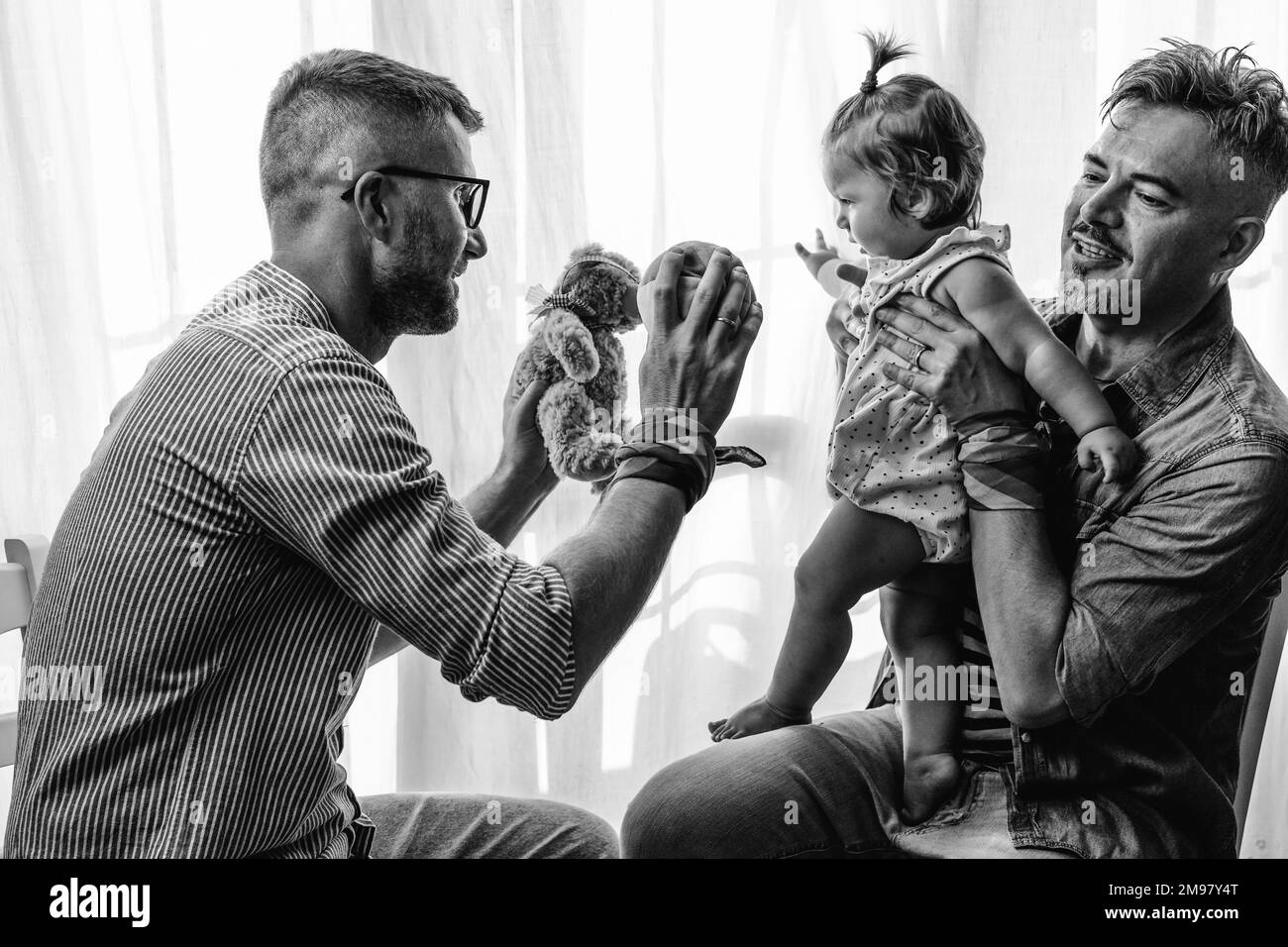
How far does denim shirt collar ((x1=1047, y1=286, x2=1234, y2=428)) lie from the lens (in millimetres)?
1184

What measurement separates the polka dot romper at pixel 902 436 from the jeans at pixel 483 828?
1.91ft

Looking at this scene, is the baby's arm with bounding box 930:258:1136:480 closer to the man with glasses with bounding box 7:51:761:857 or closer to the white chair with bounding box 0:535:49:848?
the man with glasses with bounding box 7:51:761:857

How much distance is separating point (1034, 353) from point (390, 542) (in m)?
0.71

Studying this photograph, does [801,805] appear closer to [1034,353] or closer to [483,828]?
[483,828]

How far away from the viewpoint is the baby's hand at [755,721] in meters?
1.41

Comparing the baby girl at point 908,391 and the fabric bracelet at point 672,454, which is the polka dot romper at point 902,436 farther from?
the fabric bracelet at point 672,454

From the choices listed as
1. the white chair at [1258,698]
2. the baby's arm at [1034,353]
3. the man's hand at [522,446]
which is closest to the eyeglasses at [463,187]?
the man's hand at [522,446]

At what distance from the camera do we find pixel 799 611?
1.38 m

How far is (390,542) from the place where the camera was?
0.97 meters

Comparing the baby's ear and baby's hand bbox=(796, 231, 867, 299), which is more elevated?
the baby's ear

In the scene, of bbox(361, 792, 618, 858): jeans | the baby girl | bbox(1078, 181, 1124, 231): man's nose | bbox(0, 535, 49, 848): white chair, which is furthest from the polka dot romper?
bbox(0, 535, 49, 848): white chair

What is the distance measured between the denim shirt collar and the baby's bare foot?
444 mm
